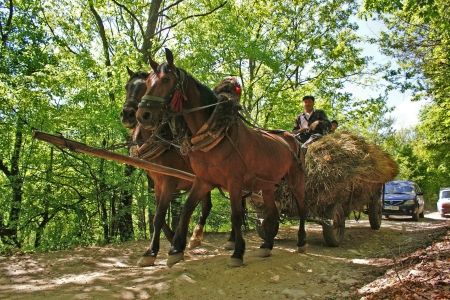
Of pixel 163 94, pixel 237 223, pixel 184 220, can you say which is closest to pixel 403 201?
pixel 237 223

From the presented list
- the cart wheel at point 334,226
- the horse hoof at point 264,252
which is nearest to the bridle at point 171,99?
the horse hoof at point 264,252

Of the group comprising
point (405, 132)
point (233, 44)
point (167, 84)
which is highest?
point (405, 132)

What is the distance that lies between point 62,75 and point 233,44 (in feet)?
18.8

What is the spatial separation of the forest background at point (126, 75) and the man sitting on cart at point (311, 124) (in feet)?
2.45

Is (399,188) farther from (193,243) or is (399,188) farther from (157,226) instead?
(157,226)

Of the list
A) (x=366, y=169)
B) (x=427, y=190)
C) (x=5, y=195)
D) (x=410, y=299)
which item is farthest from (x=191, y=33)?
(x=427, y=190)

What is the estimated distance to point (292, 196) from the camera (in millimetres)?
7945

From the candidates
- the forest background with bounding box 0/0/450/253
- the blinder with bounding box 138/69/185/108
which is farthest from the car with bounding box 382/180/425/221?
the blinder with bounding box 138/69/185/108

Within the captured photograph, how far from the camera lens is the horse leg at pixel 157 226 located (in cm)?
581

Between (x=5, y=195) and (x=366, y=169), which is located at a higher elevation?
(x=366, y=169)

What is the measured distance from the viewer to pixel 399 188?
19.3m

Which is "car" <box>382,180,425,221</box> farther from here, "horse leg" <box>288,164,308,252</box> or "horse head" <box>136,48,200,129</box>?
"horse head" <box>136,48,200,129</box>

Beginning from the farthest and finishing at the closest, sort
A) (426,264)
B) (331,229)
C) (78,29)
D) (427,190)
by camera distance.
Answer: (427,190)
(78,29)
(331,229)
(426,264)

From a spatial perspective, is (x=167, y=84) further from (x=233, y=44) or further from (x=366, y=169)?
(x=233, y=44)
